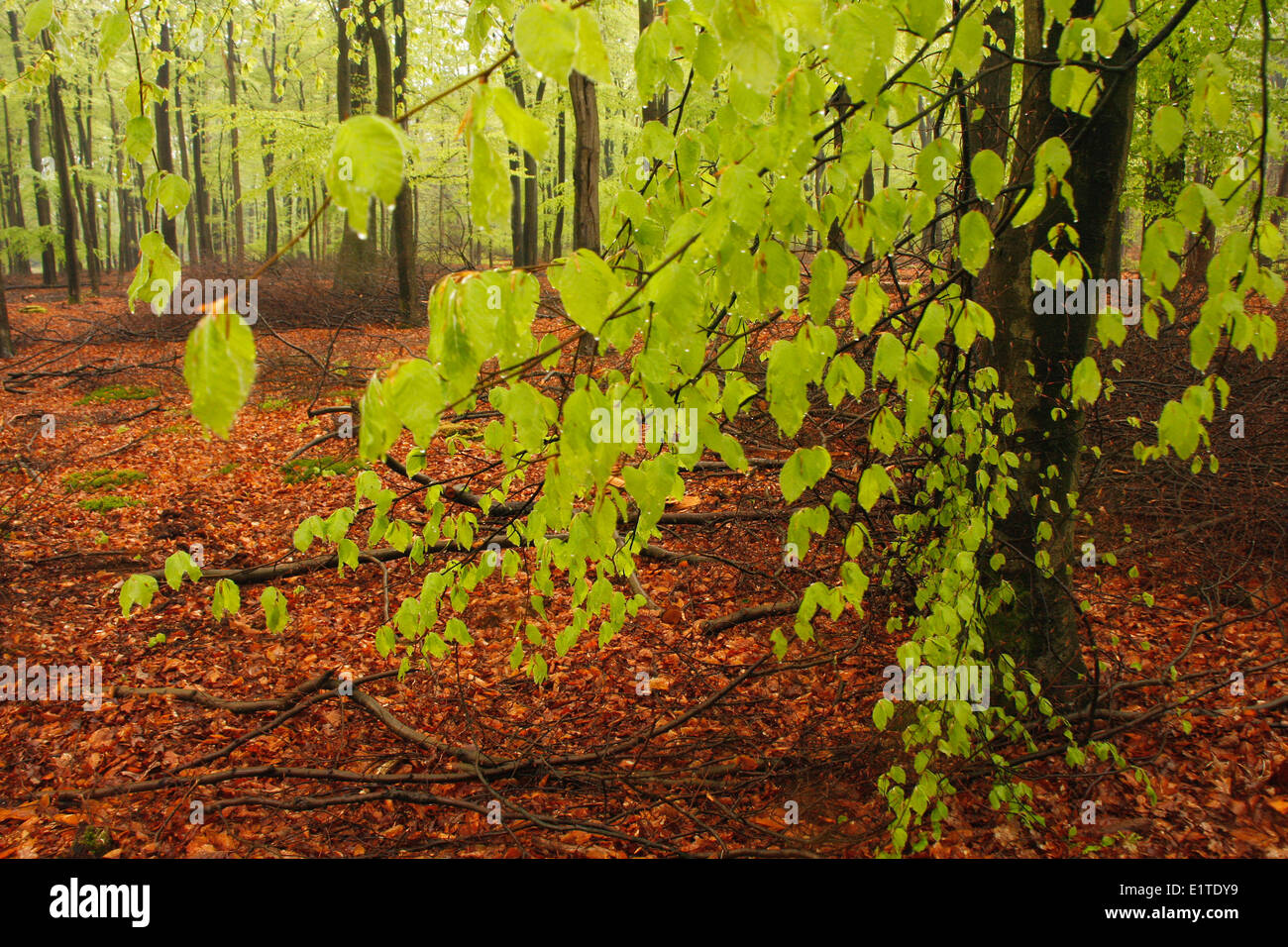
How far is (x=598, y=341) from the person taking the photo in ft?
4.36

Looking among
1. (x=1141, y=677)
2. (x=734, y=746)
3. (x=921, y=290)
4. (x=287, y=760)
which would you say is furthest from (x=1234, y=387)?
(x=287, y=760)

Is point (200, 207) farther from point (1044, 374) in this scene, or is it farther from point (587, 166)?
point (1044, 374)

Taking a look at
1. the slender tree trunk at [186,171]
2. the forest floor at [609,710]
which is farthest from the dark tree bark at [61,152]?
the forest floor at [609,710]

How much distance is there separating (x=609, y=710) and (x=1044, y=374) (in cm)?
278

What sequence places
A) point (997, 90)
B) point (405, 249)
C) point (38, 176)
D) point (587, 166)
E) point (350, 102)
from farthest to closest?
point (38, 176) → point (350, 102) → point (405, 249) → point (587, 166) → point (997, 90)

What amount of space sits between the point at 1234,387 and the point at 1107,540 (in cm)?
247

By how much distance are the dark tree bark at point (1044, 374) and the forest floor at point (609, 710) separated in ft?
1.83

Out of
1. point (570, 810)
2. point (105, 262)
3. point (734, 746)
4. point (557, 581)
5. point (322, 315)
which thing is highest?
point (105, 262)

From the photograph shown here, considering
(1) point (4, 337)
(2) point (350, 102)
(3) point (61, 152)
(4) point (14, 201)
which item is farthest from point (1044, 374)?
(4) point (14, 201)

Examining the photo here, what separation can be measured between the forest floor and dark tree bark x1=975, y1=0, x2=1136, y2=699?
21.9 inches

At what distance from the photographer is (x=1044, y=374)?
10.4ft

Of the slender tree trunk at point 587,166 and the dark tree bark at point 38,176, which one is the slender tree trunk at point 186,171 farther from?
the slender tree trunk at point 587,166

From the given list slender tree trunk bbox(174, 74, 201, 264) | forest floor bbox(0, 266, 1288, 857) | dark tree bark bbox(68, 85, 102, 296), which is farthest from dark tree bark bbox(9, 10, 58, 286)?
forest floor bbox(0, 266, 1288, 857)

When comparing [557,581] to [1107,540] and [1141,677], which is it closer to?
[1141,677]
